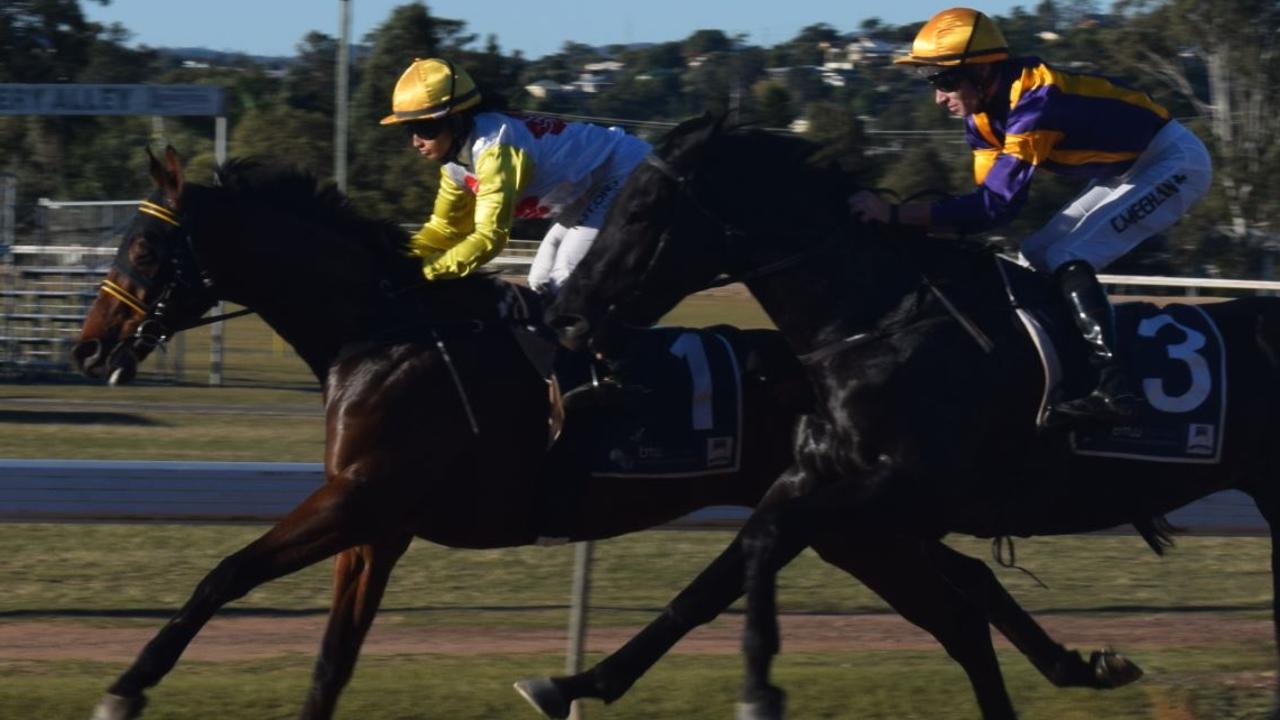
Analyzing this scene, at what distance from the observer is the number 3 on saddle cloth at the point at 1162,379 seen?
5.56 metres

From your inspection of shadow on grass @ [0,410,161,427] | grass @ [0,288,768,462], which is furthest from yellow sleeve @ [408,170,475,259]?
shadow on grass @ [0,410,161,427]

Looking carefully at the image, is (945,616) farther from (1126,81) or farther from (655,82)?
(655,82)

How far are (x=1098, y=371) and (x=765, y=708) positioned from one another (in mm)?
1413

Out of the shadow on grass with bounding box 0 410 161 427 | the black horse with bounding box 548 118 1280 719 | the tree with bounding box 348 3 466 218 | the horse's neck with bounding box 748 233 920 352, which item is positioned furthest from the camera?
the tree with bounding box 348 3 466 218

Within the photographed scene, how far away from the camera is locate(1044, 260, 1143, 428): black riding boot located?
5.43 metres

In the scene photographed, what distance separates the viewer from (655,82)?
98375mm

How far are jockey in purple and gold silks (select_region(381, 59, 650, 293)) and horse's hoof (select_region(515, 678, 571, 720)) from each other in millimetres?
1274

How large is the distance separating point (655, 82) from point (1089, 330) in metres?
94.0

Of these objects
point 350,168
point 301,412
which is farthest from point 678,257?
point 350,168

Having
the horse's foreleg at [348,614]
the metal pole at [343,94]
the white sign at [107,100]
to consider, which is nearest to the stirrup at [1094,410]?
the horse's foreleg at [348,614]

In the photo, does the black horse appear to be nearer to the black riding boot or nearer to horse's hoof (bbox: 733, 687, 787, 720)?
horse's hoof (bbox: 733, 687, 787, 720)

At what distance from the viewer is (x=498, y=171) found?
5859 mm

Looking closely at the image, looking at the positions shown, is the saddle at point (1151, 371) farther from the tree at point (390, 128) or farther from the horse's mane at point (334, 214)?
the tree at point (390, 128)

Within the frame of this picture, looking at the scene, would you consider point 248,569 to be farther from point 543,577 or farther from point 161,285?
point 543,577
